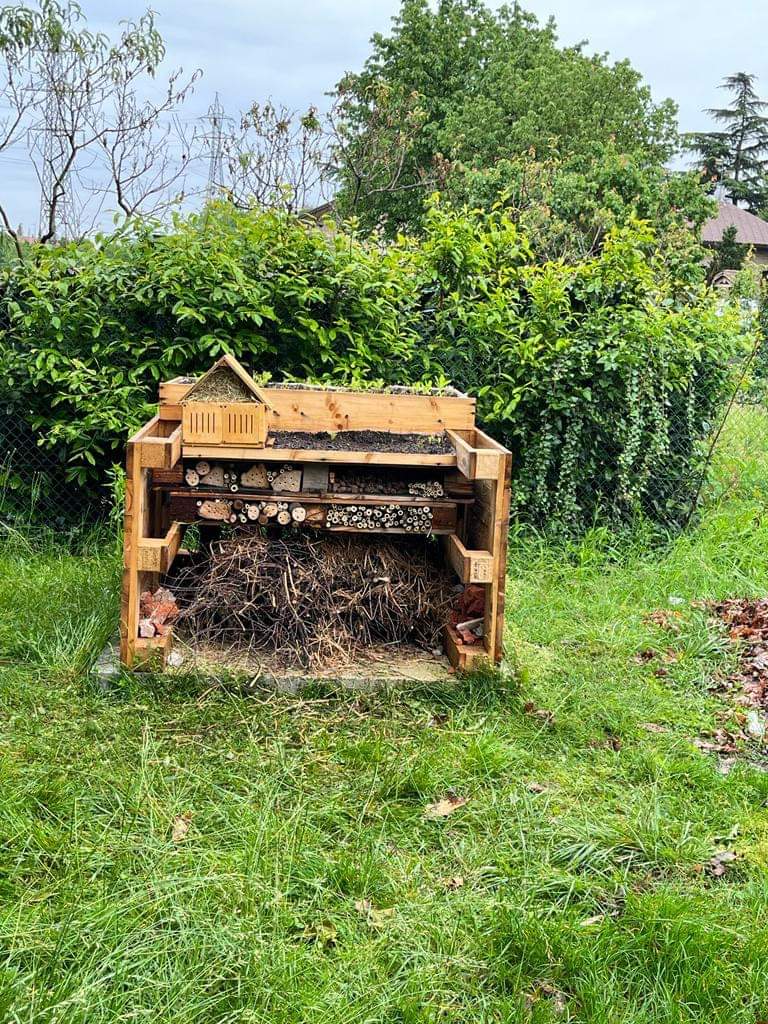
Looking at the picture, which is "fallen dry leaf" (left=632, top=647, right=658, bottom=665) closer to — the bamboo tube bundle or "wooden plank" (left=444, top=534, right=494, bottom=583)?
"wooden plank" (left=444, top=534, right=494, bottom=583)

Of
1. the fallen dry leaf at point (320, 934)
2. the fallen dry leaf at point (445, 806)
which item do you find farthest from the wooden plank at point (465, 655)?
the fallen dry leaf at point (320, 934)

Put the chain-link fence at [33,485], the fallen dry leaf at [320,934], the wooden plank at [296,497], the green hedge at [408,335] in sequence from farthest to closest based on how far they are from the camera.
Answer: the chain-link fence at [33,485] < the green hedge at [408,335] < the wooden plank at [296,497] < the fallen dry leaf at [320,934]

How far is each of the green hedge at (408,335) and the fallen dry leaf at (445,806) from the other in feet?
10.3

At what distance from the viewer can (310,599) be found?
13.0 feet

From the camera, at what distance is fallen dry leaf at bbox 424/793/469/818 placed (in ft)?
9.50

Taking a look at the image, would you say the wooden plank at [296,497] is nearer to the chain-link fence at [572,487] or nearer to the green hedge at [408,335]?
the green hedge at [408,335]

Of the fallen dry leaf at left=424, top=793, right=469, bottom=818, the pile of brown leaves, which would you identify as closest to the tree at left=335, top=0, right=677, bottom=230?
the pile of brown leaves

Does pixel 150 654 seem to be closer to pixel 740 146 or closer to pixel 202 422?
pixel 202 422

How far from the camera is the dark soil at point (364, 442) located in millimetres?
3977

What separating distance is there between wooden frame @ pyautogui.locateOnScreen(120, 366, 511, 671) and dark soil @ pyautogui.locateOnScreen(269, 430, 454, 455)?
0.17 feet

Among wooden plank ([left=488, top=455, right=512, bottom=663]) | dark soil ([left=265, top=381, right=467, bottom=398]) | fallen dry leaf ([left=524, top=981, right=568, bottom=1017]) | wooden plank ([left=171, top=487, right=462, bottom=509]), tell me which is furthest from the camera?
dark soil ([left=265, top=381, right=467, bottom=398])

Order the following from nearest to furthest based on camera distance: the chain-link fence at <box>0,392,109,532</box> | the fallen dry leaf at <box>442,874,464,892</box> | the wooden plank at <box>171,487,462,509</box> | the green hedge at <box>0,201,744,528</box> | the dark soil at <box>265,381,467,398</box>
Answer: the fallen dry leaf at <box>442,874,464,892</box> < the wooden plank at <box>171,487,462,509</box> < the dark soil at <box>265,381,467,398</box> < the green hedge at <box>0,201,744,528</box> < the chain-link fence at <box>0,392,109,532</box>

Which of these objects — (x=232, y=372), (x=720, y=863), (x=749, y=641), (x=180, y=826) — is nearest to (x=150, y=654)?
(x=180, y=826)

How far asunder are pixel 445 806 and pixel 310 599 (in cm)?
128
